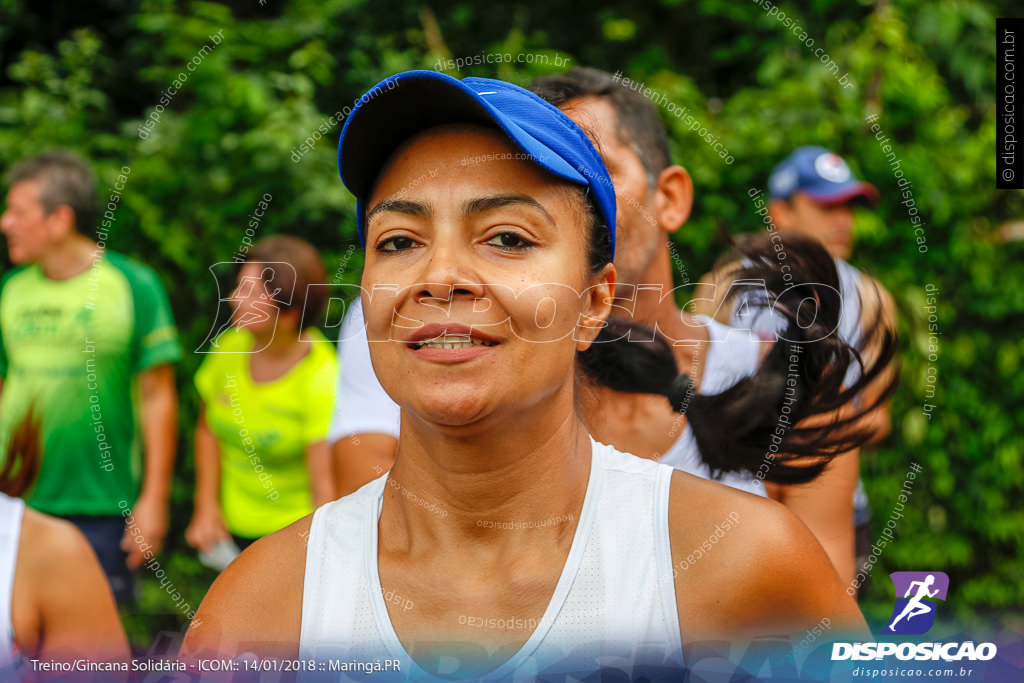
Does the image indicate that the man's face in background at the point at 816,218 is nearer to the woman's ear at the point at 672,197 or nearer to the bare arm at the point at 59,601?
the woman's ear at the point at 672,197

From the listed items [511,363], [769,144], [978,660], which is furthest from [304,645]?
[769,144]

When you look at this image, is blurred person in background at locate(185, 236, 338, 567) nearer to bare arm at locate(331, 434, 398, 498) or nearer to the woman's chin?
bare arm at locate(331, 434, 398, 498)

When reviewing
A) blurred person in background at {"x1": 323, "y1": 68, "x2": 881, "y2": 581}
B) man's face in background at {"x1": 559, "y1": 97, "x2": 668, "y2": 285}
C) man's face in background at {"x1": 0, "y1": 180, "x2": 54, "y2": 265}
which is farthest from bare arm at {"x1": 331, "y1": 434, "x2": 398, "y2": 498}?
man's face in background at {"x1": 0, "y1": 180, "x2": 54, "y2": 265}

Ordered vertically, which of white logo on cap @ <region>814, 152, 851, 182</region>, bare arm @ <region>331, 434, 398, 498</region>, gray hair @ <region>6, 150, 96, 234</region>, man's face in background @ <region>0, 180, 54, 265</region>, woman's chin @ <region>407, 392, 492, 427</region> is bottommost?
bare arm @ <region>331, 434, 398, 498</region>

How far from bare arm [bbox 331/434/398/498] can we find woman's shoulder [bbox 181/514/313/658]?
0.76m

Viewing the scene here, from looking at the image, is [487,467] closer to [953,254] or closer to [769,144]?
[769,144]

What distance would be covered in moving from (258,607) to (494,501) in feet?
1.23

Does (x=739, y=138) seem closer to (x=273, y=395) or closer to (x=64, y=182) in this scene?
(x=273, y=395)

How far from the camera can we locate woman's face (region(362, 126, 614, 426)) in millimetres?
1245

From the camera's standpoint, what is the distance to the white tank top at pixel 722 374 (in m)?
1.78

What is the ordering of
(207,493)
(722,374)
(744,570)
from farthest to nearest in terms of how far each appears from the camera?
(207,493) < (722,374) < (744,570)

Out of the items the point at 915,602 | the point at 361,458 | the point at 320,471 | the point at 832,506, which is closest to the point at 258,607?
the point at 361,458

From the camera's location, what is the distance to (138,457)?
3402 millimetres

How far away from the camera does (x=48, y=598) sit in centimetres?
177
